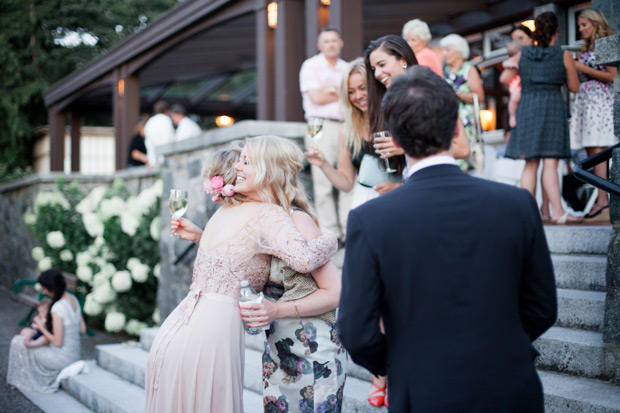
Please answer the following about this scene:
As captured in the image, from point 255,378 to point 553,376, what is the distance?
6.30 feet

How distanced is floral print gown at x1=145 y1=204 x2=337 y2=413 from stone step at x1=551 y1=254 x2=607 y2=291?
2.25 metres

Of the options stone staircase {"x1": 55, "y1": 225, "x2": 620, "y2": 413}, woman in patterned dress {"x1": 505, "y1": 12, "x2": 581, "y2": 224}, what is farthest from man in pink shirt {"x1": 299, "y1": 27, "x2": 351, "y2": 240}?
woman in patterned dress {"x1": 505, "y1": 12, "x2": 581, "y2": 224}

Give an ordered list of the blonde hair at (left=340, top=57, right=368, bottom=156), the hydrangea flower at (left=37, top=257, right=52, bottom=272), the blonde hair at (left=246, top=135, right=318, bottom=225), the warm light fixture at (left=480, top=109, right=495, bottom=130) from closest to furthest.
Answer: the blonde hair at (left=246, top=135, right=318, bottom=225), the blonde hair at (left=340, top=57, right=368, bottom=156), the hydrangea flower at (left=37, top=257, right=52, bottom=272), the warm light fixture at (left=480, top=109, right=495, bottom=130)

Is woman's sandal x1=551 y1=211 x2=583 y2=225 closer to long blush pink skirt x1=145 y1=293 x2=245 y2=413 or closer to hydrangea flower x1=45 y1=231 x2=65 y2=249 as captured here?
long blush pink skirt x1=145 y1=293 x2=245 y2=413

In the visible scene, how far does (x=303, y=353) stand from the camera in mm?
2764

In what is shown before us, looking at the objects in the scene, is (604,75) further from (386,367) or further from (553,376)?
(386,367)

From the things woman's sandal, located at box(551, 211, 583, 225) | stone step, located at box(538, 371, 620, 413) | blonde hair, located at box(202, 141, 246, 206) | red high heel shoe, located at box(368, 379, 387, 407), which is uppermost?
blonde hair, located at box(202, 141, 246, 206)

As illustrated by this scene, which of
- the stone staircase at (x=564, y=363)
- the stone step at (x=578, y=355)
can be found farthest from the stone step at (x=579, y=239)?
the stone step at (x=578, y=355)

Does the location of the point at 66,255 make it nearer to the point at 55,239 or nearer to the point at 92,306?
the point at 55,239

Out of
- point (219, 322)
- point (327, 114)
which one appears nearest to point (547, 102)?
point (327, 114)

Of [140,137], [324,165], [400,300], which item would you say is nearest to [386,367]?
[400,300]

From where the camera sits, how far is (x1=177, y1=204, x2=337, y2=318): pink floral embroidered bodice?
2.70 meters

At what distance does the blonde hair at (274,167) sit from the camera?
2.83 m

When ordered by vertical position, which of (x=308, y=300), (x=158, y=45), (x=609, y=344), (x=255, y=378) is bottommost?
(x=255, y=378)
